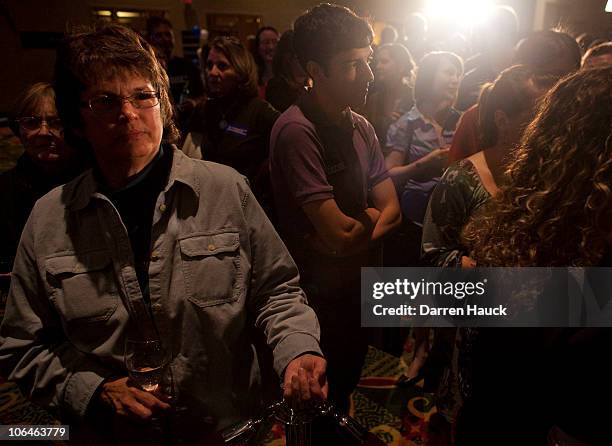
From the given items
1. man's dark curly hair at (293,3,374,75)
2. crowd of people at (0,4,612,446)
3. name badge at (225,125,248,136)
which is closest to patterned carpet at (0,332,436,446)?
crowd of people at (0,4,612,446)

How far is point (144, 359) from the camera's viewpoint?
105 cm

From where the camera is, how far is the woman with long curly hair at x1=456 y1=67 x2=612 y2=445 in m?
0.94

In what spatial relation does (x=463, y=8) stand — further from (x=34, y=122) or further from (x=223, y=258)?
(x=223, y=258)

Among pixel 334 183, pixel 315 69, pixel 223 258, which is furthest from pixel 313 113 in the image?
pixel 223 258

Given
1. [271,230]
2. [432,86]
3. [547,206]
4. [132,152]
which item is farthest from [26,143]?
[432,86]

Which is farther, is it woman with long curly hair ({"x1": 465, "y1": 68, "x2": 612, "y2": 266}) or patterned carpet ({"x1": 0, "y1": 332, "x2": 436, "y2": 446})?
patterned carpet ({"x1": 0, "y1": 332, "x2": 436, "y2": 446})

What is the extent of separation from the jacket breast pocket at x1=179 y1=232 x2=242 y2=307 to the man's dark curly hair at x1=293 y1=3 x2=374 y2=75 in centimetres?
83

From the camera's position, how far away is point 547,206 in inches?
43.2

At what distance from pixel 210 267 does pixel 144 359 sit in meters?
0.27

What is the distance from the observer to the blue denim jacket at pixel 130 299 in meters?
1.12

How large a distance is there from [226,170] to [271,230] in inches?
8.6

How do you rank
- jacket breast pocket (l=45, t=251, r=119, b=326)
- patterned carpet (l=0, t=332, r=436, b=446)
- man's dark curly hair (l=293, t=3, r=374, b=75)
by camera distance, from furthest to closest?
1. patterned carpet (l=0, t=332, r=436, b=446)
2. man's dark curly hair (l=293, t=3, r=374, b=75)
3. jacket breast pocket (l=45, t=251, r=119, b=326)

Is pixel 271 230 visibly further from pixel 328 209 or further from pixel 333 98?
pixel 333 98

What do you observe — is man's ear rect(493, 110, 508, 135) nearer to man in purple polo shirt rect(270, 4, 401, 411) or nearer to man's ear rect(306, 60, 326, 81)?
man in purple polo shirt rect(270, 4, 401, 411)
